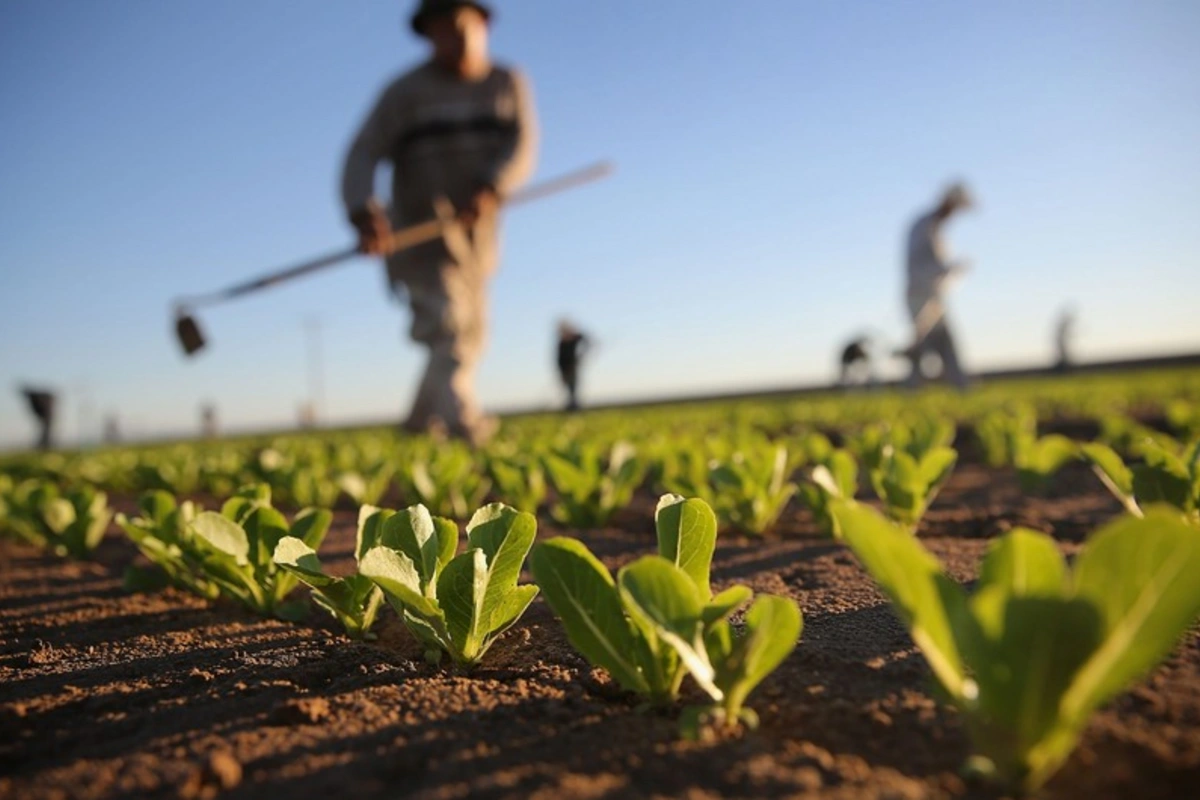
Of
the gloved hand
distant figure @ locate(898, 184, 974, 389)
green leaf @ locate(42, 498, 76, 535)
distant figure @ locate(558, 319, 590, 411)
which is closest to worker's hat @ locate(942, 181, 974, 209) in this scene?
distant figure @ locate(898, 184, 974, 389)

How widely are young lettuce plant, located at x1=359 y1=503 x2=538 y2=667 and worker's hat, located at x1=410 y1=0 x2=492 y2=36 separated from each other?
19.1 feet

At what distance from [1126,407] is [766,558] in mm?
7892

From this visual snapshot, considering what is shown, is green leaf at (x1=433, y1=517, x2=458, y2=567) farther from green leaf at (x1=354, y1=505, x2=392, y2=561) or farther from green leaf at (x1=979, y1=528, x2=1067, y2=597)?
green leaf at (x1=979, y1=528, x2=1067, y2=597)

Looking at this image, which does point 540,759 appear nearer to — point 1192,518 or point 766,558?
point 766,558

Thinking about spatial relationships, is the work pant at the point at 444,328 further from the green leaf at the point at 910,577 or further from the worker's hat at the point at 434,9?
the green leaf at the point at 910,577

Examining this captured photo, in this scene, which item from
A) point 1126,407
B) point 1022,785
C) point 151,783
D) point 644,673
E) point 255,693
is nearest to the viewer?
point 1022,785

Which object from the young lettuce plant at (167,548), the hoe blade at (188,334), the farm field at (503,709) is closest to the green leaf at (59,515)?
the farm field at (503,709)

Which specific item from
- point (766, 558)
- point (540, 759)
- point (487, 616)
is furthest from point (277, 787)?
point (766, 558)

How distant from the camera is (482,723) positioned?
996mm

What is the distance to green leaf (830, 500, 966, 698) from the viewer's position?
730mm

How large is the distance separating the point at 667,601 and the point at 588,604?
15cm

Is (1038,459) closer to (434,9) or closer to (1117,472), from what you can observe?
(1117,472)

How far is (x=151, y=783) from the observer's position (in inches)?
34.3

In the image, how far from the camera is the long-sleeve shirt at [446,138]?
6176 mm
